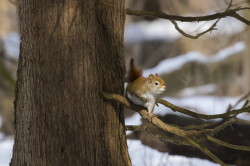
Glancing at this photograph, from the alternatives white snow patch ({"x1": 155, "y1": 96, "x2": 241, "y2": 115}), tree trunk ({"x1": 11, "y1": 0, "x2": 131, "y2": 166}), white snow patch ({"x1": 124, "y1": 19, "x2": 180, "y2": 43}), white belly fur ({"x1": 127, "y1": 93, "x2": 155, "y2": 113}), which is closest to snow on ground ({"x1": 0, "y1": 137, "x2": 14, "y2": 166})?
white snow patch ({"x1": 155, "y1": 96, "x2": 241, "y2": 115})

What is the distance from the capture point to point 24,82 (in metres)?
1.76

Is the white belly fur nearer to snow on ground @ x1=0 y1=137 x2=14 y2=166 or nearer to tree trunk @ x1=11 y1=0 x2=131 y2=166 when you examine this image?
tree trunk @ x1=11 y1=0 x2=131 y2=166

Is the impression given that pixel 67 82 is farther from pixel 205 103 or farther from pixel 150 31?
pixel 150 31

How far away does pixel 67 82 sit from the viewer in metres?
1.69

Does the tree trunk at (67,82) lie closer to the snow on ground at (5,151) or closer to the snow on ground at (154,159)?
the snow on ground at (154,159)

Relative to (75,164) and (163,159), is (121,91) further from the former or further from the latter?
(163,159)

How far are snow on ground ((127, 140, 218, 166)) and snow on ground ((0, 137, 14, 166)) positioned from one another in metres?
1.14

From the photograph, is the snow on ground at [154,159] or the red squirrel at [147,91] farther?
the snow on ground at [154,159]

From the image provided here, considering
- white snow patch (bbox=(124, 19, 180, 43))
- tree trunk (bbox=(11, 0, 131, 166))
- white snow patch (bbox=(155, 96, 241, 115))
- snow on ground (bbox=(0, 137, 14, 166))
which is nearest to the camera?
tree trunk (bbox=(11, 0, 131, 166))

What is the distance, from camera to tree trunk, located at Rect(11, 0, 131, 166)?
1.69 m

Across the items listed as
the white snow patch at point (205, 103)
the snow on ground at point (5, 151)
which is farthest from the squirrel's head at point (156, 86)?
the white snow patch at point (205, 103)

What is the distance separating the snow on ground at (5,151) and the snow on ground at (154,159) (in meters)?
1.14

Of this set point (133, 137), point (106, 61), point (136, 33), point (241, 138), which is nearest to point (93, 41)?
point (106, 61)

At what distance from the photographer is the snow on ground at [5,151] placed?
388 centimetres
